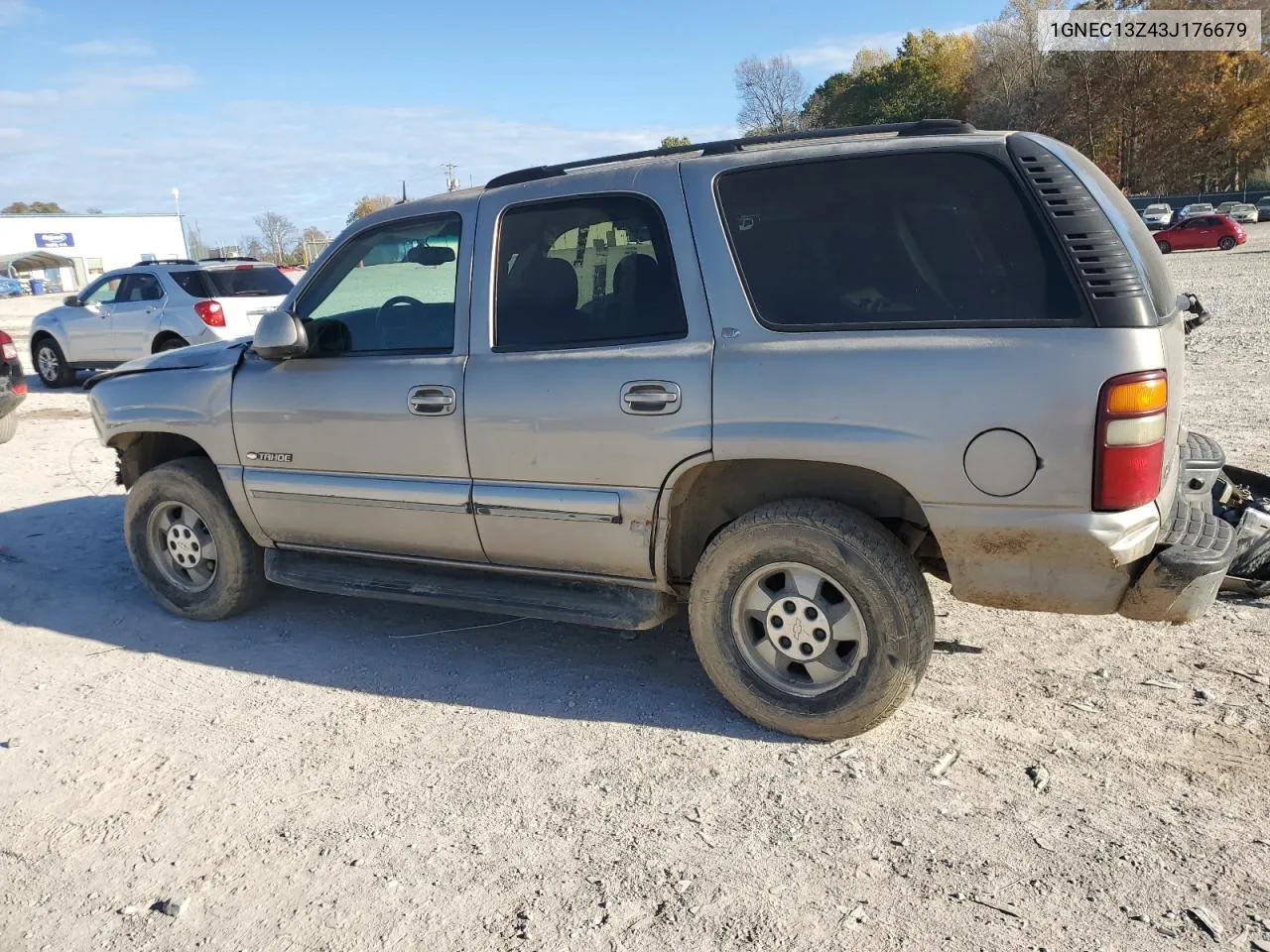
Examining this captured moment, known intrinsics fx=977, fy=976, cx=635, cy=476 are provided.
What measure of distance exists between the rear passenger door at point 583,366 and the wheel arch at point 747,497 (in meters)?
0.08

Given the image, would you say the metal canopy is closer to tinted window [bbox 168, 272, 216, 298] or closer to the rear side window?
tinted window [bbox 168, 272, 216, 298]

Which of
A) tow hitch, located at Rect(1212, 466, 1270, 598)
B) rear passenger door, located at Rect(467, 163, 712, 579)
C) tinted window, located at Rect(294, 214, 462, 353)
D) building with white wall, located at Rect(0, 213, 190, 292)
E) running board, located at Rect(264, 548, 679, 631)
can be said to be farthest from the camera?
building with white wall, located at Rect(0, 213, 190, 292)

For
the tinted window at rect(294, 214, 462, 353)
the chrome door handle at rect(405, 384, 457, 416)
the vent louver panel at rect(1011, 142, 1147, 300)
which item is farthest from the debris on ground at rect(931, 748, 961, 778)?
the tinted window at rect(294, 214, 462, 353)

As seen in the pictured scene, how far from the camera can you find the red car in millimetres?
34250

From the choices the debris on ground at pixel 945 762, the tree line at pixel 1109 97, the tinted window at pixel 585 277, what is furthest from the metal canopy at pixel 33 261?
the debris on ground at pixel 945 762

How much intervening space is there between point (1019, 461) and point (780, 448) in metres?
0.76

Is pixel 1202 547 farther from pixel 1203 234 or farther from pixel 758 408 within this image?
pixel 1203 234

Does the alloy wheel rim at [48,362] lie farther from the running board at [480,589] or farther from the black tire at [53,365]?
the running board at [480,589]

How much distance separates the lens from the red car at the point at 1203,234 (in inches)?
1348

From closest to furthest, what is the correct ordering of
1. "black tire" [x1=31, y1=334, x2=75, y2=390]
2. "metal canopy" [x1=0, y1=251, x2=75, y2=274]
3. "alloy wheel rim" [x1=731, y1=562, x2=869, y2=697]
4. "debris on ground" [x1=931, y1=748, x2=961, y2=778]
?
"debris on ground" [x1=931, y1=748, x2=961, y2=778] < "alloy wheel rim" [x1=731, y1=562, x2=869, y2=697] < "black tire" [x1=31, y1=334, x2=75, y2=390] < "metal canopy" [x1=0, y1=251, x2=75, y2=274]

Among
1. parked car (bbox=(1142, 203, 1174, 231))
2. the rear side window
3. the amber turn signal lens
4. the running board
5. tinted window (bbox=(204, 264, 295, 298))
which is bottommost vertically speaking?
the running board

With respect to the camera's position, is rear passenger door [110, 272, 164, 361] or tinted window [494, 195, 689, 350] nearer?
tinted window [494, 195, 689, 350]

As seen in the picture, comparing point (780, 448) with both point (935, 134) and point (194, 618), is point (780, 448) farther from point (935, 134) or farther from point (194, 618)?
point (194, 618)

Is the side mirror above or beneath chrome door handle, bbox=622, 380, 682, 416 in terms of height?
above
